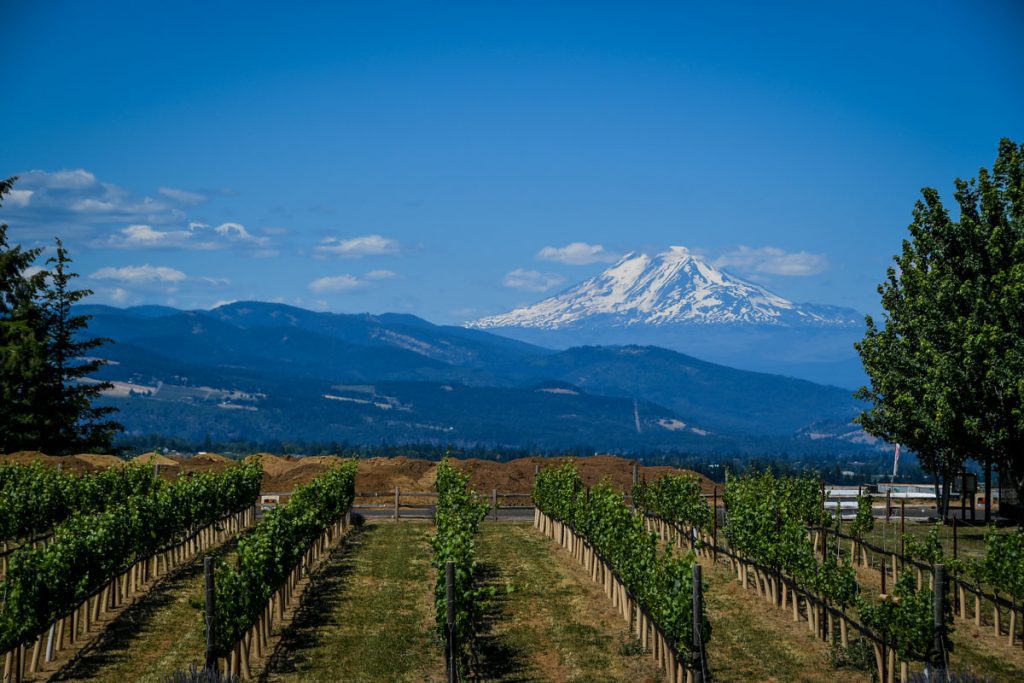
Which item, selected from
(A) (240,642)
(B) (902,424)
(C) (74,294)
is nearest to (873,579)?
(B) (902,424)

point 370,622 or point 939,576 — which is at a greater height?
point 939,576

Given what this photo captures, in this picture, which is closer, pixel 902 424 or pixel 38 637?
pixel 38 637

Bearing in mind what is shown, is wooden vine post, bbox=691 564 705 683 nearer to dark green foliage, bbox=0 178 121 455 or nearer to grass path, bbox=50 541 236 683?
grass path, bbox=50 541 236 683

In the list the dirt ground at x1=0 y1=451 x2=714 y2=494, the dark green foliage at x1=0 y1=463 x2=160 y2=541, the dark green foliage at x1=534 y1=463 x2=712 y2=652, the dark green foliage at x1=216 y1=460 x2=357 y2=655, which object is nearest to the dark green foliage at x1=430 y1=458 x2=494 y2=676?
the dark green foliage at x1=534 y1=463 x2=712 y2=652

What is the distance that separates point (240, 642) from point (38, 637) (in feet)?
15.0

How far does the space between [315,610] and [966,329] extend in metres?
25.1

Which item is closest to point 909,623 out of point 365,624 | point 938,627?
point 938,627

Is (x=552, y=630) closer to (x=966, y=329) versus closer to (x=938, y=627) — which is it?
(x=938, y=627)

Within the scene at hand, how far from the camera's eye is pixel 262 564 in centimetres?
2997

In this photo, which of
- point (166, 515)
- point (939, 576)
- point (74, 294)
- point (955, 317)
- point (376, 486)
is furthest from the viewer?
point (74, 294)

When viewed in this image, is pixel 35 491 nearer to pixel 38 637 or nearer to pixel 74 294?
pixel 38 637

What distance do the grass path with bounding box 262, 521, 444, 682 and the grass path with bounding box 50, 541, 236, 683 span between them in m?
2.33

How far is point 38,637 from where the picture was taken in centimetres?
2745

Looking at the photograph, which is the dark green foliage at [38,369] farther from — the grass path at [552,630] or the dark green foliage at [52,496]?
the grass path at [552,630]
